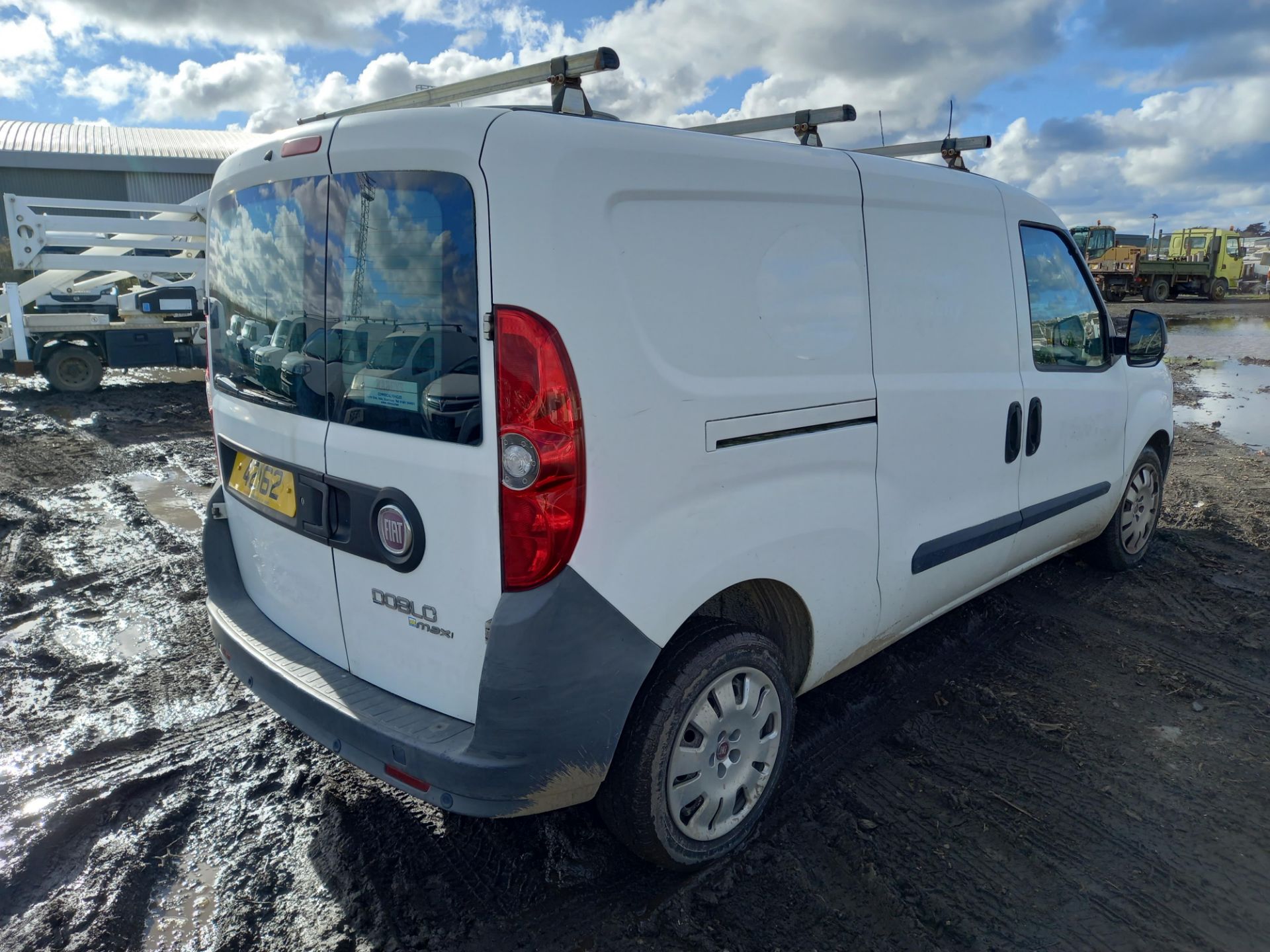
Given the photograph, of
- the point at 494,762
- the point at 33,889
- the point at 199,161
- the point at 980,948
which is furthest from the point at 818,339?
the point at 199,161

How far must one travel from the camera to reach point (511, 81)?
2.71 m

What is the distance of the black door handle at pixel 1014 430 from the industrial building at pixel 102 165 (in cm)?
4023

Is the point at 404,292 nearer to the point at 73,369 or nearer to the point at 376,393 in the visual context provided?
the point at 376,393

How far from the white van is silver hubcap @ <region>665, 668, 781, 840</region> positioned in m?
0.01

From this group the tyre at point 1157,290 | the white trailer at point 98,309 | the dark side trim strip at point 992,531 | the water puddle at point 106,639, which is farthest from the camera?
the tyre at point 1157,290

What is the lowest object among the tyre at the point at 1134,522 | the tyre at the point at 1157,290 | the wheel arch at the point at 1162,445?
the tyre at the point at 1134,522

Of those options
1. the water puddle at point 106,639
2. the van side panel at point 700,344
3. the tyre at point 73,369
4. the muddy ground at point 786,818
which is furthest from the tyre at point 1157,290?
the water puddle at point 106,639

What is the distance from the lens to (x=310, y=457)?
2.53 metres

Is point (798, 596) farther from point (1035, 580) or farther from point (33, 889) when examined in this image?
point (1035, 580)

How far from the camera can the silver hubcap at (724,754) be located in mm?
2490

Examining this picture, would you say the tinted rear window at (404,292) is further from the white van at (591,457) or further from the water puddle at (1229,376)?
the water puddle at (1229,376)

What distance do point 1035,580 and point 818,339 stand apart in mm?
3040

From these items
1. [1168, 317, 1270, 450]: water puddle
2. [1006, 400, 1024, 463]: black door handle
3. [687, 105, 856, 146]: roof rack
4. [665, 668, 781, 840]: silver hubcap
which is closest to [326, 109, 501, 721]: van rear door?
[665, 668, 781, 840]: silver hubcap

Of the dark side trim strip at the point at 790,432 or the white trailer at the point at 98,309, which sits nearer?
the dark side trim strip at the point at 790,432
